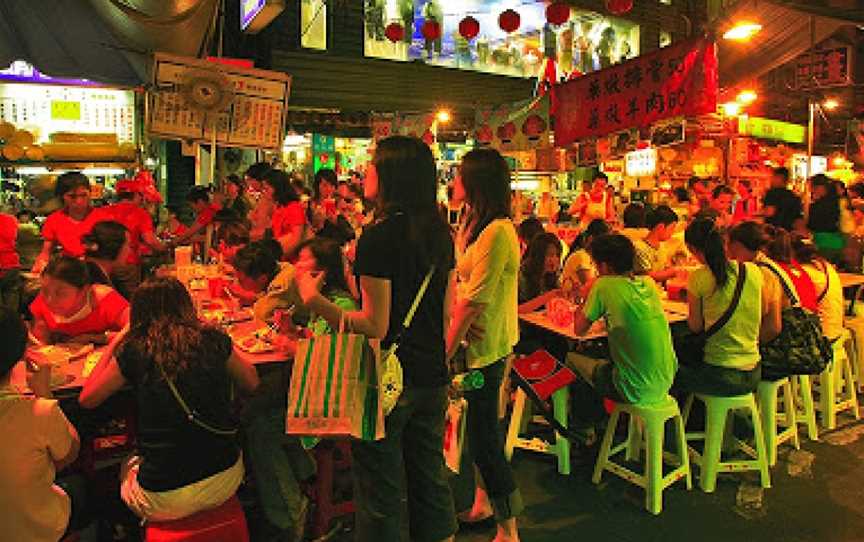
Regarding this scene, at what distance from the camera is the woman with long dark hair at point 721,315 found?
4418 mm

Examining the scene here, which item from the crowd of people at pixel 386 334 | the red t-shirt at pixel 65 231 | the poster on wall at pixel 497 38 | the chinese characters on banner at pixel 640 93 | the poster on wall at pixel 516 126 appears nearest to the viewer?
the crowd of people at pixel 386 334

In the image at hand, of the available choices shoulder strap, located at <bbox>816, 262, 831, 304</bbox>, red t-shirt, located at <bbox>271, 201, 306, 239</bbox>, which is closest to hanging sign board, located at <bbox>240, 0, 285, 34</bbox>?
red t-shirt, located at <bbox>271, 201, 306, 239</bbox>

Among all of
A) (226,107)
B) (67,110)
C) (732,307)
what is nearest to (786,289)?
(732,307)

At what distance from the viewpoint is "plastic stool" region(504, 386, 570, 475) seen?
475cm

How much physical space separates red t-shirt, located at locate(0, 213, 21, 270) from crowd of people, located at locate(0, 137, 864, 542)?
0.53 meters

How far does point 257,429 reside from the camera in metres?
3.57

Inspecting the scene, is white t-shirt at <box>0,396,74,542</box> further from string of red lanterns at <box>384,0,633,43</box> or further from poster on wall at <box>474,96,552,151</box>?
poster on wall at <box>474,96,552,151</box>

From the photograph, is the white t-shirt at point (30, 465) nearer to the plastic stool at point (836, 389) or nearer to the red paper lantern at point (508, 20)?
the plastic stool at point (836, 389)

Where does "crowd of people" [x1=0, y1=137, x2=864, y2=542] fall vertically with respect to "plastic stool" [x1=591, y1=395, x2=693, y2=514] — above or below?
above

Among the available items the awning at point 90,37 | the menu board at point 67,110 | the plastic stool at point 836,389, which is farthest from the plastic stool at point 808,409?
the menu board at point 67,110

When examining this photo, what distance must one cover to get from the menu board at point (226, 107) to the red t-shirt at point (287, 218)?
80cm

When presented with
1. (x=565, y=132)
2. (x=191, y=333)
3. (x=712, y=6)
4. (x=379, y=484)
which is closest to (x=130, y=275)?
(x=191, y=333)

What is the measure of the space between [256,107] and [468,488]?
4485mm

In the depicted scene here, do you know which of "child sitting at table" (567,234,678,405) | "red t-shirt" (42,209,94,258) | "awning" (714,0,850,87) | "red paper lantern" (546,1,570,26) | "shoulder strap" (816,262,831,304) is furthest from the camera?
"awning" (714,0,850,87)
